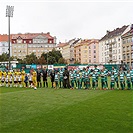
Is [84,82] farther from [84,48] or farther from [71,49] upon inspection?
[71,49]

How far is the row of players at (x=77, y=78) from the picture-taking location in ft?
68.6

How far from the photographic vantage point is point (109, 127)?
25.9 feet

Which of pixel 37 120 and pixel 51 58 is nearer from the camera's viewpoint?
pixel 37 120

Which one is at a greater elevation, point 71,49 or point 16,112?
point 71,49

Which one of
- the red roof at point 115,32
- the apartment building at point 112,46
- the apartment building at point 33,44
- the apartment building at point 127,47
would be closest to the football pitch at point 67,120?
the apartment building at point 127,47

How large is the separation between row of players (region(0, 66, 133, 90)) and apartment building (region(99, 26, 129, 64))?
67.9m

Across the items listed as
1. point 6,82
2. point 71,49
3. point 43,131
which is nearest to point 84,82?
point 6,82

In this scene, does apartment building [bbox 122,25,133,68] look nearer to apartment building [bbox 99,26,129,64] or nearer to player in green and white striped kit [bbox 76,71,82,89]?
apartment building [bbox 99,26,129,64]

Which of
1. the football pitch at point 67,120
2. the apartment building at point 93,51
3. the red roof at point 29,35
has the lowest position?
the football pitch at point 67,120

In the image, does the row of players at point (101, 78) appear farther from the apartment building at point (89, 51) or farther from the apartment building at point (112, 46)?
the apartment building at point (89, 51)

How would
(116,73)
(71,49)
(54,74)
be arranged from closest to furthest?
(116,73) → (54,74) → (71,49)

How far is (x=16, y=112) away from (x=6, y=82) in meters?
15.7

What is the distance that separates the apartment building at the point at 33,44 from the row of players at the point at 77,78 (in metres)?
105

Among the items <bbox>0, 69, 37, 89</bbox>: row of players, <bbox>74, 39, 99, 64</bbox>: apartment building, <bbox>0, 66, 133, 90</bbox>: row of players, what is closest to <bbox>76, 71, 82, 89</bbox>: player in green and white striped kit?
<bbox>0, 66, 133, 90</bbox>: row of players
